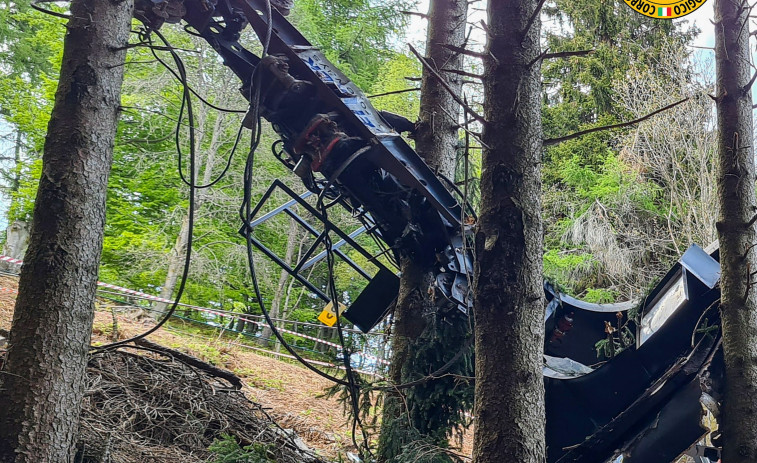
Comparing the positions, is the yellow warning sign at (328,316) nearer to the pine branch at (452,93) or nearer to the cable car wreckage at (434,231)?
the cable car wreckage at (434,231)

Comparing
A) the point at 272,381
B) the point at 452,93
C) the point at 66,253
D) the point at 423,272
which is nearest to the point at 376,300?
the point at 423,272

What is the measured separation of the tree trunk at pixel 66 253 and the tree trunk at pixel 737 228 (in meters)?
3.95

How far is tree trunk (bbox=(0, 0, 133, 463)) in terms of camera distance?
346cm

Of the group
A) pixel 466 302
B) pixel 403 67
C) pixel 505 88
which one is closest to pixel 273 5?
pixel 505 88

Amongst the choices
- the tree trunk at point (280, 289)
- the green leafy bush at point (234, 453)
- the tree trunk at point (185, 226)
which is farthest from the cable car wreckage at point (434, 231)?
the tree trunk at point (280, 289)

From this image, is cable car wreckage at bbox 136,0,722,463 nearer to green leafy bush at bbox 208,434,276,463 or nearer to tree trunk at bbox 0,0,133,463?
tree trunk at bbox 0,0,133,463

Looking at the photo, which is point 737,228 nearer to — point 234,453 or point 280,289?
point 234,453

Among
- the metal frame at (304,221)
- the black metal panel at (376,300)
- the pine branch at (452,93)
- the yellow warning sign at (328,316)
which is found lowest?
the yellow warning sign at (328,316)

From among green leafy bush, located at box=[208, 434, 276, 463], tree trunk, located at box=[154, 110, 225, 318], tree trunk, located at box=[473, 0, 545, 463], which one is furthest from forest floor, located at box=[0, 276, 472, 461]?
tree trunk, located at box=[473, 0, 545, 463]

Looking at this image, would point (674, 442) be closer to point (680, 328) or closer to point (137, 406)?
point (680, 328)

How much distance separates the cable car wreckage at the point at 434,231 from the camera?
442 cm

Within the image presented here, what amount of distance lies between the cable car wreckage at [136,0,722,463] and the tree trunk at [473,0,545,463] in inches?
44.8

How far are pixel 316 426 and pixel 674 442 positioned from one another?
4.88 meters

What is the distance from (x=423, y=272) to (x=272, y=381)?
19.7 ft
